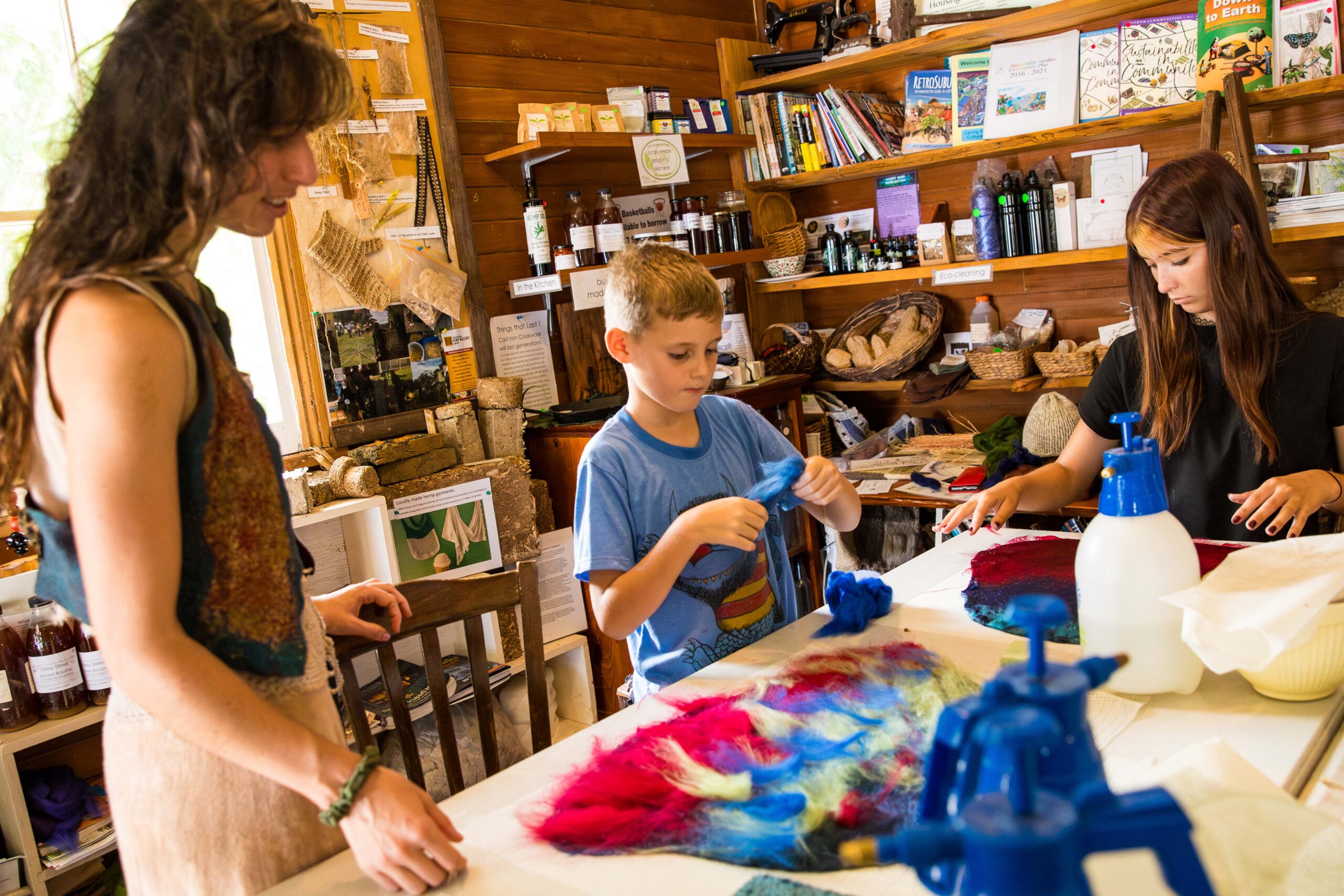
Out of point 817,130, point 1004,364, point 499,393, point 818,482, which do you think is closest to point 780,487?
point 818,482

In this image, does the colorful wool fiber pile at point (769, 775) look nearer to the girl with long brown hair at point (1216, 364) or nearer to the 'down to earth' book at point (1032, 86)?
the girl with long brown hair at point (1216, 364)

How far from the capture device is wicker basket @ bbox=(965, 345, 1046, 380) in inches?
124

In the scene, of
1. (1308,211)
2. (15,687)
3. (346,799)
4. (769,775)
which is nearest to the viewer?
(346,799)

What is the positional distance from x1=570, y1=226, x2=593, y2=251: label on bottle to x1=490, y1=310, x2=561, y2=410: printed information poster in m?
0.26

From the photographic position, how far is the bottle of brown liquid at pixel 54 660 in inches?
80.2

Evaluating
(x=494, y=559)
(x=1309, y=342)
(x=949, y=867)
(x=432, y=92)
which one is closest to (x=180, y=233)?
(x=949, y=867)

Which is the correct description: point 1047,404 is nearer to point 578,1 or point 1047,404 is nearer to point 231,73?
point 578,1

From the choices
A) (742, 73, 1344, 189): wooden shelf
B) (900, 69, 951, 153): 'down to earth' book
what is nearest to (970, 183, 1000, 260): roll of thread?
(742, 73, 1344, 189): wooden shelf

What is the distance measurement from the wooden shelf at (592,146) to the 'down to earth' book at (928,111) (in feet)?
1.92

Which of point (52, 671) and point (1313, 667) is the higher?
point (1313, 667)

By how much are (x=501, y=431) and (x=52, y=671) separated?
128 cm

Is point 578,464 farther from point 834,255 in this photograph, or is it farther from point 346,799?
point 346,799

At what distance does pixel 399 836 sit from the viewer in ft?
2.67

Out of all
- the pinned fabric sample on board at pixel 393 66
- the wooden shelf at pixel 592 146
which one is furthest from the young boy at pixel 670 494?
the pinned fabric sample on board at pixel 393 66
